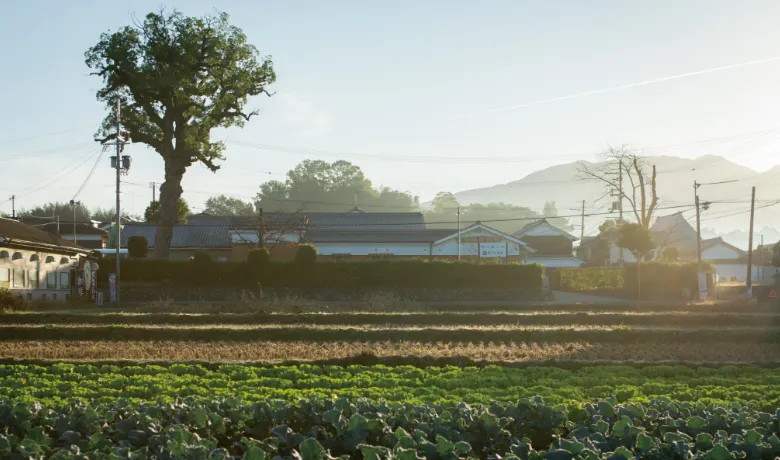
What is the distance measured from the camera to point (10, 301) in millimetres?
32438

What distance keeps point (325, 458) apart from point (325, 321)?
21.4 m

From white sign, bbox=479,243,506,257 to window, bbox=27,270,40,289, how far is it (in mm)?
29889

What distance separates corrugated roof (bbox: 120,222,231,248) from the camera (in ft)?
192

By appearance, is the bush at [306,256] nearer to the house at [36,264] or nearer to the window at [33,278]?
the house at [36,264]

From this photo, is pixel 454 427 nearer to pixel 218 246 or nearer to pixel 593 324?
pixel 593 324

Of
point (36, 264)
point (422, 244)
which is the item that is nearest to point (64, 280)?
point (36, 264)

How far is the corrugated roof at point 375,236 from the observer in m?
56.3

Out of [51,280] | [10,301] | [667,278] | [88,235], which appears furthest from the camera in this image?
[88,235]

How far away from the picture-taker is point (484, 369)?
1479 centimetres

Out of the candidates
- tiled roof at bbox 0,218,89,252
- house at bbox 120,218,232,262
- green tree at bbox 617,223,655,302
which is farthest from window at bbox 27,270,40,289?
green tree at bbox 617,223,655,302

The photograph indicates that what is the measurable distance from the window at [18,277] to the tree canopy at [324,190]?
73347 millimetres

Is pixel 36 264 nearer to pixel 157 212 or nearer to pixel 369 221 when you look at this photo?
pixel 157 212

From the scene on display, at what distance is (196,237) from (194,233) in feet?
2.32

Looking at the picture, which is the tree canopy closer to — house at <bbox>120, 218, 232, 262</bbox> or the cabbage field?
house at <bbox>120, 218, 232, 262</bbox>
